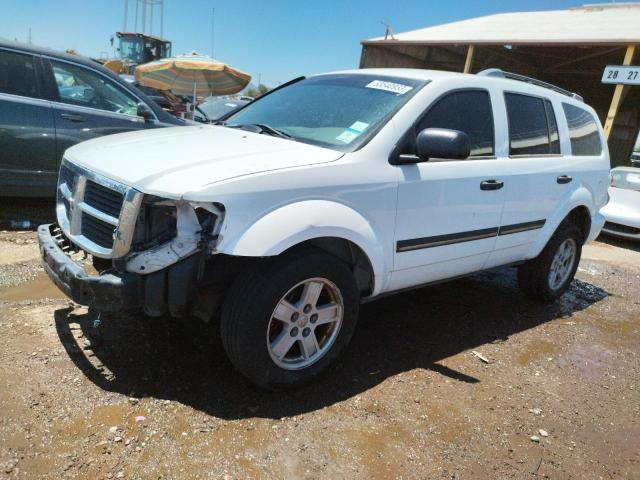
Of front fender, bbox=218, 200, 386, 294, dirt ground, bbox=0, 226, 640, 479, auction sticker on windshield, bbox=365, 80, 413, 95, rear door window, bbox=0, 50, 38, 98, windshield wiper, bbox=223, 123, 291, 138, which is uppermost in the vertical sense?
auction sticker on windshield, bbox=365, 80, 413, 95

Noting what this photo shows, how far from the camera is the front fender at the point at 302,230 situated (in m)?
2.35

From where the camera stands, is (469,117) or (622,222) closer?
(469,117)

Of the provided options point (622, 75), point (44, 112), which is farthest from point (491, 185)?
point (622, 75)

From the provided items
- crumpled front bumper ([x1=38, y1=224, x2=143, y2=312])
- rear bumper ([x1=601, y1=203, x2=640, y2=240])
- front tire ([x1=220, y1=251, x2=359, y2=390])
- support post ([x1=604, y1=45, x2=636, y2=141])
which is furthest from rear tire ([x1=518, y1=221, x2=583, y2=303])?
support post ([x1=604, y1=45, x2=636, y2=141])

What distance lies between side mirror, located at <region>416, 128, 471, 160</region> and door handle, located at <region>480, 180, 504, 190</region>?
23.7 inches

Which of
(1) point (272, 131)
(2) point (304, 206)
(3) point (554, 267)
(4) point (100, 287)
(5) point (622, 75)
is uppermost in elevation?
(5) point (622, 75)

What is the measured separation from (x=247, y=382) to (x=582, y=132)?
368cm

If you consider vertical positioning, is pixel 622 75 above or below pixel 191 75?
above

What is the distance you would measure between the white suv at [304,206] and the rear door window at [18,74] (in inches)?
96.9

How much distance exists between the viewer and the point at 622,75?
11.1m

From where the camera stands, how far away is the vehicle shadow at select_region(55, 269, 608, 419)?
8.96 ft

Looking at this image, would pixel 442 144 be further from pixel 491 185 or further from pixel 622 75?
pixel 622 75

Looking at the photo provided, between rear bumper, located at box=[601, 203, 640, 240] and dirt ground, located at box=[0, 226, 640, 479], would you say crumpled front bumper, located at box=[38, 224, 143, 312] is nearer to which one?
dirt ground, located at box=[0, 226, 640, 479]

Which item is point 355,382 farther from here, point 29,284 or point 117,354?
point 29,284
